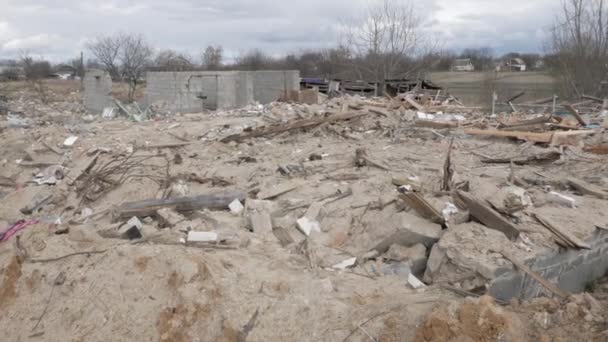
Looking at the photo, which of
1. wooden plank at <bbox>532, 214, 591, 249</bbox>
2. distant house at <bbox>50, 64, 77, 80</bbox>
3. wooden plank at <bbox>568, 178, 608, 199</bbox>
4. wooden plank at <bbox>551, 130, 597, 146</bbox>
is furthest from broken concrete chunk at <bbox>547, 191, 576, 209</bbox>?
distant house at <bbox>50, 64, 77, 80</bbox>

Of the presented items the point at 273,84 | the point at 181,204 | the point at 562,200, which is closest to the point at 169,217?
the point at 181,204

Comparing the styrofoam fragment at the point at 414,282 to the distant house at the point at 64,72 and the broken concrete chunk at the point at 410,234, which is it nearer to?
the broken concrete chunk at the point at 410,234

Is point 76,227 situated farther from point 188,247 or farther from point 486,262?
point 486,262

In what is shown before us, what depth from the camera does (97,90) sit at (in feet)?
64.1

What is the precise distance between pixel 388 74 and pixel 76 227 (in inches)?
951

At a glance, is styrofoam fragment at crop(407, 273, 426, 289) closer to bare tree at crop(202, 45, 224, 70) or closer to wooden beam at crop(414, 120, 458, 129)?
wooden beam at crop(414, 120, 458, 129)

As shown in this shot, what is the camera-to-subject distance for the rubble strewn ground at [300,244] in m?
3.59

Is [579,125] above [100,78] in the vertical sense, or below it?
below

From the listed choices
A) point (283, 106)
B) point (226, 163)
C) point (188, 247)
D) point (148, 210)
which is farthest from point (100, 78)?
point (188, 247)

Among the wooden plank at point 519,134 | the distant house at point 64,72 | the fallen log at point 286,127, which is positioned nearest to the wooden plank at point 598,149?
the wooden plank at point 519,134

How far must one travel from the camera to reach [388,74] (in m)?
27.7

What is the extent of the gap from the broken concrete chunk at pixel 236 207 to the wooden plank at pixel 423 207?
6.85ft

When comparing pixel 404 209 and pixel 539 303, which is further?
pixel 404 209

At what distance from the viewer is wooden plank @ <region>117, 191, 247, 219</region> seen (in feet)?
19.5
